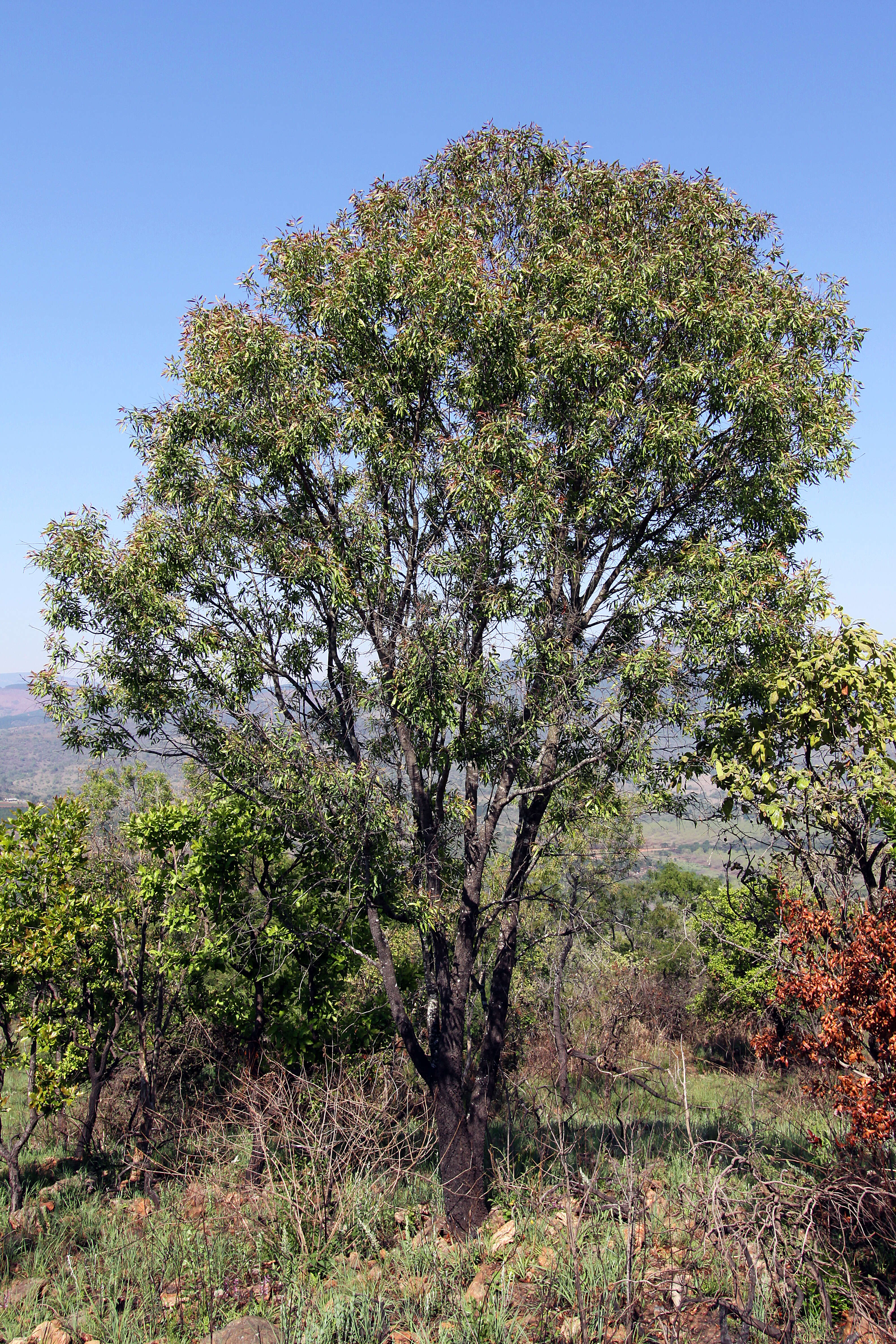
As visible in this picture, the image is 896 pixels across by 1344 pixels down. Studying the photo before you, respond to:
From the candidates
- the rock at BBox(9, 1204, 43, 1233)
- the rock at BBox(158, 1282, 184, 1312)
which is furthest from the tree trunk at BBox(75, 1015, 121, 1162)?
the rock at BBox(158, 1282, 184, 1312)

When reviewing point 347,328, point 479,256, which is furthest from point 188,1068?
point 479,256

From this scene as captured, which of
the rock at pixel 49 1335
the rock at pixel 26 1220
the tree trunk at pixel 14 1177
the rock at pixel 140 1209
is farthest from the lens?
the tree trunk at pixel 14 1177

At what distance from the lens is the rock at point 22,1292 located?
7137mm

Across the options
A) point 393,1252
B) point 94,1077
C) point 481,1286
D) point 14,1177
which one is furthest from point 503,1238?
point 94,1077

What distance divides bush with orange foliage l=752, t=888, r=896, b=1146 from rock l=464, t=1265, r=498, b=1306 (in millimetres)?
3028

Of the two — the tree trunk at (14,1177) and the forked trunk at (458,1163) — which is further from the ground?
the forked trunk at (458,1163)

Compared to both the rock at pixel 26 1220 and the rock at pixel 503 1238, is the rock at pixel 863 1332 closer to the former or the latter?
the rock at pixel 503 1238

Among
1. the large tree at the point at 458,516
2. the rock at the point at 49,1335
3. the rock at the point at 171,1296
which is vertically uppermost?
the large tree at the point at 458,516

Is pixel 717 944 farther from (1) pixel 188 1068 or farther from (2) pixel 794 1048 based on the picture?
(2) pixel 794 1048

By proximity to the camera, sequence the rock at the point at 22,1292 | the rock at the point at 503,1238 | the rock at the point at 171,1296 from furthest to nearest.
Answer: the rock at the point at 503,1238 < the rock at the point at 22,1292 < the rock at the point at 171,1296

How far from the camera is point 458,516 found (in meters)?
9.70

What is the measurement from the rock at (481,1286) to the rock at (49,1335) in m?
2.98

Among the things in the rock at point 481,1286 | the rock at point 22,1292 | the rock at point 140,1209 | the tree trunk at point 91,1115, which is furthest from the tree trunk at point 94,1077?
the rock at point 481,1286

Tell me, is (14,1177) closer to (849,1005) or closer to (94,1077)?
(94,1077)
